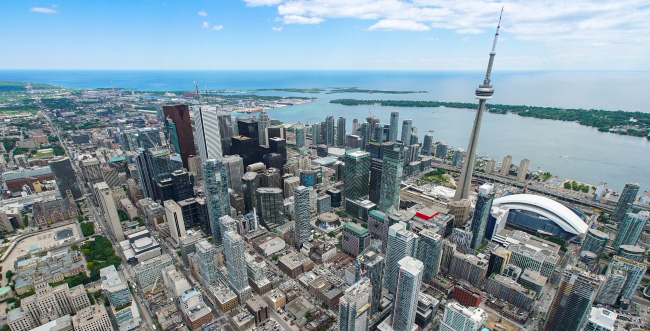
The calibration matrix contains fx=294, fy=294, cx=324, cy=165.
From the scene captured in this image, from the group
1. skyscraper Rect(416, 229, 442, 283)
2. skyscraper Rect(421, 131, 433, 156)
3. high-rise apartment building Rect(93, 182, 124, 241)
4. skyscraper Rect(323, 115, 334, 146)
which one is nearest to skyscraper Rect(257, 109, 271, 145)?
skyscraper Rect(323, 115, 334, 146)

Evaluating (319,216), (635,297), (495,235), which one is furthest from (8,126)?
(635,297)

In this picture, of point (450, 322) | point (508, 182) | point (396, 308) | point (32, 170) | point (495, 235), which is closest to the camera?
point (450, 322)

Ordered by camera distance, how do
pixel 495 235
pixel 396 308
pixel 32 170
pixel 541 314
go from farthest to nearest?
pixel 32 170 < pixel 495 235 < pixel 541 314 < pixel 396 308

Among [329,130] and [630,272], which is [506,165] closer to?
[630,272]

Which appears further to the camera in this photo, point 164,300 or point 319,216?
point 319,216

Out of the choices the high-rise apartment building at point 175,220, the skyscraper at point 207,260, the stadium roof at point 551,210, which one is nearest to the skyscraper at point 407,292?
the skyscraper at point 207,260

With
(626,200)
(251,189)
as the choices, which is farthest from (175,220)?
(626,200)

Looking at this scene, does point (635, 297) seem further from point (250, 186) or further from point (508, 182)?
point (250, 186)
